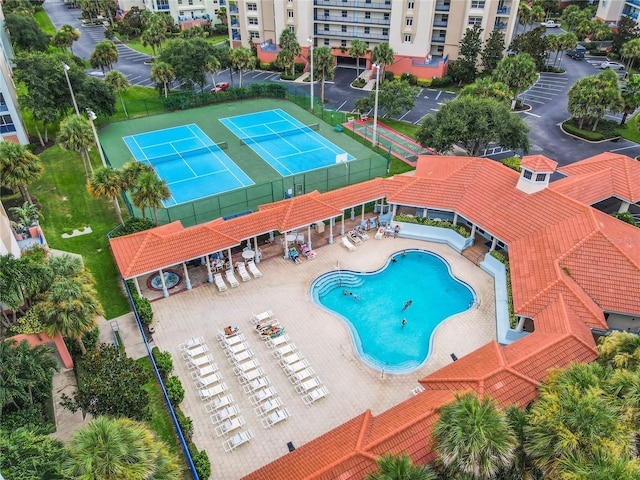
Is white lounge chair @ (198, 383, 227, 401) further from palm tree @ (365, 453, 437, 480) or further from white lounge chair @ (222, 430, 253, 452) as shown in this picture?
palm tree @ (365, 453, 437, 480)

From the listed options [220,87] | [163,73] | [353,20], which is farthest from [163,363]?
[353,20]

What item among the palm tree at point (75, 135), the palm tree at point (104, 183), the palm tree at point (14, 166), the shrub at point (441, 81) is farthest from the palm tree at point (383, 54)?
the palm tree at point (14, 166)

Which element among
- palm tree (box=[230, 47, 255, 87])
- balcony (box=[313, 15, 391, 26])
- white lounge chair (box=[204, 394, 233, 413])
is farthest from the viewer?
balcony (box=[313, 15, 391, 26])

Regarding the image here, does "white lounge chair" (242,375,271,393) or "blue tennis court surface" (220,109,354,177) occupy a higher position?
"blue tennis court surface" (220,109,354,177)

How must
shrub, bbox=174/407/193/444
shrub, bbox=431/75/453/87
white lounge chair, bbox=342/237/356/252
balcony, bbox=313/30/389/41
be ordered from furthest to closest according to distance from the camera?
balcony, bbox=313/30/389/41 → shrub, bbox=431/75/453/87 → white lounge chair, bbox=342/237/356/252 → shrub, bbox=174/407/193/444

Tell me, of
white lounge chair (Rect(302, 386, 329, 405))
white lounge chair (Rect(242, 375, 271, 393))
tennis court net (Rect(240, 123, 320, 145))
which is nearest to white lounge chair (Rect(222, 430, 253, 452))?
white lounge chair (Rect(242, 375, 271, 393))

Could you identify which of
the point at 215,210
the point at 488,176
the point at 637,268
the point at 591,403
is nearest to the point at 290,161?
the point at 215,210

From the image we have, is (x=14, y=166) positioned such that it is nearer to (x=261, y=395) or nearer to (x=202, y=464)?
(x=261, y=395)
